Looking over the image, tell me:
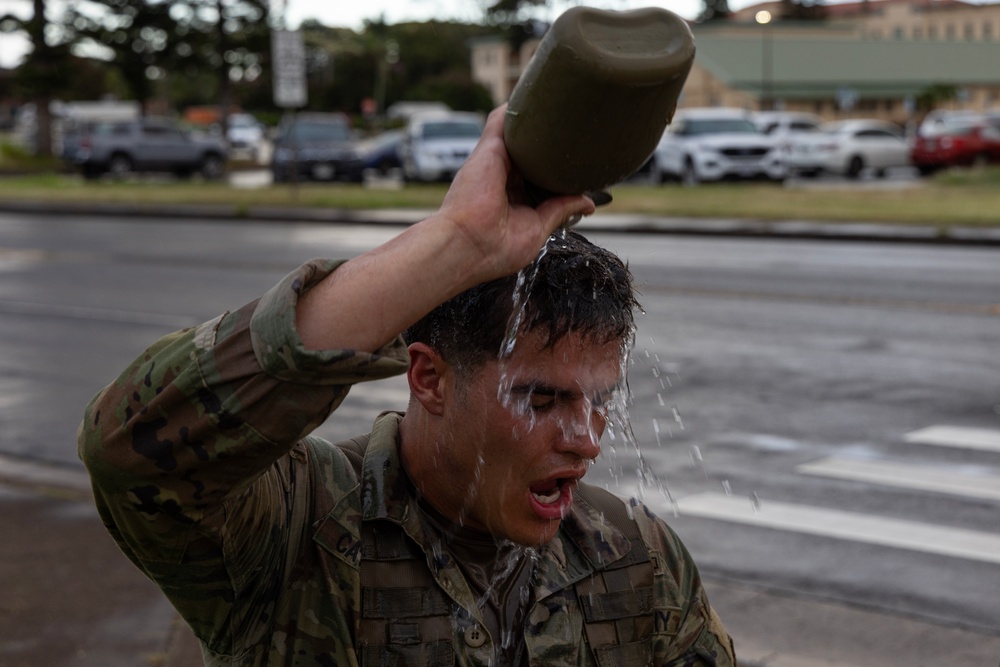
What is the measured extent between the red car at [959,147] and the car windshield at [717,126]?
677cm

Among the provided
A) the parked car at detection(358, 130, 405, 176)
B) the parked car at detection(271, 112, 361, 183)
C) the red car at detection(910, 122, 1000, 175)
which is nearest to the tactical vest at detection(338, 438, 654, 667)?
the parked car at detection(271, 112, 361, 183)

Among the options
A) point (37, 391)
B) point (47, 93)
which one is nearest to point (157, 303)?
point (37, 391)

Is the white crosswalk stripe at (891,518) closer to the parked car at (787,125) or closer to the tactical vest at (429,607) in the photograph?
the tactical vest at (429,607)

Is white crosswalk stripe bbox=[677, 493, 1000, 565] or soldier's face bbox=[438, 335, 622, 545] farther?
white crosswalk stripe bbox=[677, 493, 1000, 565]

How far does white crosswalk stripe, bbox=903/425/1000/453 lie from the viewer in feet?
24.5

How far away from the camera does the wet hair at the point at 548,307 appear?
211cm

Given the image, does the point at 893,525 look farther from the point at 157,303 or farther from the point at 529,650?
the point at 157,303

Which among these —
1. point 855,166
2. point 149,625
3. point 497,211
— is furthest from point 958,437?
point 855,166

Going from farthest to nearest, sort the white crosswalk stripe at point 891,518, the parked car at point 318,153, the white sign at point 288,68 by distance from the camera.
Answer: the parked car at point 318,153, the white sign at point 288,68, the white crosswalk stripe at point 891,518

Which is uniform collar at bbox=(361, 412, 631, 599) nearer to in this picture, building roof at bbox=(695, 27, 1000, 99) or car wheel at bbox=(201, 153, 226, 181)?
car wheel at bbox=(201, 153, 226, 181)

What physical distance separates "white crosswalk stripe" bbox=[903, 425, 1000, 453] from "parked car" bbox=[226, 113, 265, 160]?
52.6 metres

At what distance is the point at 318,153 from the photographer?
35594mm

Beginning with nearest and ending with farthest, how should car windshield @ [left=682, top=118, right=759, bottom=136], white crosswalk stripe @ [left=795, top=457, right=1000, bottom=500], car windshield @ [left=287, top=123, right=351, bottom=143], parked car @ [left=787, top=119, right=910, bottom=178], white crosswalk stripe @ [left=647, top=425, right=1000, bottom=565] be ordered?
white crosswalk stripe @ [left=647, top=425, right=1000, bottom=565] < white crosswalk stripe @ [left=795, top=457, right=1000, bottom=500] < car windshield @ [left=682, top=118, right=759, bottom=136] < parked car @ [left=787, top=119, right=910, bottom=178] < car windshield @ [left=287, top=123, right=351, bottom=143]

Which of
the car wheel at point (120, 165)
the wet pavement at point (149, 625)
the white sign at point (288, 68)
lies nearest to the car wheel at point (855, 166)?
the white sign at point (288, 68)
